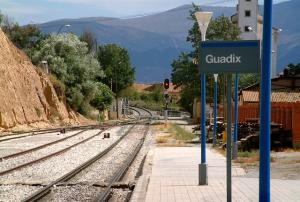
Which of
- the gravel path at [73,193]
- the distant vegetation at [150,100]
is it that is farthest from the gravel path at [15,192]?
the distant vegetation at [150,100]

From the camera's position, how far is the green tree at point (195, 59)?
186 ft

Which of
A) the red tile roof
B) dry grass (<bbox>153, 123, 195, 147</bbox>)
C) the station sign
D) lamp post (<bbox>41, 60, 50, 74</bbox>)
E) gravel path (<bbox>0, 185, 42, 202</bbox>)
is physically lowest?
gravel path (<bbox>0, 185, 42, 202</bbox>)

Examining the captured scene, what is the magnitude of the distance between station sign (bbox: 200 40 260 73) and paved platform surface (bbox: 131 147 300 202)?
11.7ft

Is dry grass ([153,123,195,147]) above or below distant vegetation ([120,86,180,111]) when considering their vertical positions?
below

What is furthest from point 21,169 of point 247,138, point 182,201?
point 247,138

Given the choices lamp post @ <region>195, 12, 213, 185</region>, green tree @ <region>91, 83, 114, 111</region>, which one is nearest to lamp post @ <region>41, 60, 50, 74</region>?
green tree @ <region>91, 83, 114, 111</region>

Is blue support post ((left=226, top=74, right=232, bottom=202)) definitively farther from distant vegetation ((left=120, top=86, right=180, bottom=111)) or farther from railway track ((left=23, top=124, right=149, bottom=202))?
distant vegetation ((left=120, top=86, right=180, bottom=111))

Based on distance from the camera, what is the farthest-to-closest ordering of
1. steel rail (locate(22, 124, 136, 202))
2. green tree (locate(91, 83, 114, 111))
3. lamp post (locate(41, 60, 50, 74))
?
green tree (locate(91, 83, 114, 111))
lamp post (locate(41, 60, 50, 74))
steel rail (locate(22, 124, 136, 202))

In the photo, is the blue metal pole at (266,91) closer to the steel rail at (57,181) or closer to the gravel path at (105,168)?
the steel rail at (57,181)

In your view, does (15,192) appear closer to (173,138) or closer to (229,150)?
(229,150)

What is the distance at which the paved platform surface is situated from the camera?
12578mm

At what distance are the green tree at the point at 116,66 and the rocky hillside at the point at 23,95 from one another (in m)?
57.1

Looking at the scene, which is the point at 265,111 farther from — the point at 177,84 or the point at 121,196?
the point at 177,84

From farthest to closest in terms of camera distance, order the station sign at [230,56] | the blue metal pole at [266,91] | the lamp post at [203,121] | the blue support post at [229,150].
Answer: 1. the lamp post at [203,121]
2. the blue support post at [229,150]
3. the station sign at [230,56]
4. the blue metal pole at [266,91]
